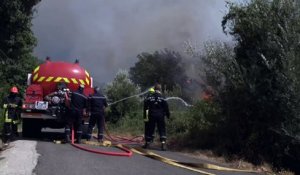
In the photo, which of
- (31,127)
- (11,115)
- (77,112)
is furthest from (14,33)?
(77,112)

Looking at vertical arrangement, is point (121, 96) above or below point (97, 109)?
above

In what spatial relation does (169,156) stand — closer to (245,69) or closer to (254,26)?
(245,69)

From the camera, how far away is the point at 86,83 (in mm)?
16594

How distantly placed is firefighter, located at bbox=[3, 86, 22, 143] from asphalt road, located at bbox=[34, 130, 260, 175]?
2963 mm

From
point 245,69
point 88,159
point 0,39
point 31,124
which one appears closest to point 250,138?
point 245,69

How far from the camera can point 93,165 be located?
1011 cm

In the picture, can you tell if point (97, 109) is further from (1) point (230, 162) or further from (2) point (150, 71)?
(2) point (150, 71)

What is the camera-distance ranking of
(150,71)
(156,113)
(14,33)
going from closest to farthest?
(156,113)
(14,33)
(150,71)

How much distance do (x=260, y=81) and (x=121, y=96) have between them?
14010mm

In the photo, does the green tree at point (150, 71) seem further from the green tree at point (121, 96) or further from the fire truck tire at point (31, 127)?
the fire truck tire at point (31, 127)

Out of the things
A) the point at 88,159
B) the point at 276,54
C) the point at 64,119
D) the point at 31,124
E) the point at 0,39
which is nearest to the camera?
the point at 88,159

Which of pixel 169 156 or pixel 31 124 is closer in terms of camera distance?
pixel 169 156

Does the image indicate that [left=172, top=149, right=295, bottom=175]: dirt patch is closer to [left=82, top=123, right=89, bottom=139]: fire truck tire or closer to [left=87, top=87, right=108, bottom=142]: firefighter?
[left=87, top=87, right=108, bottom=142]: firefighter

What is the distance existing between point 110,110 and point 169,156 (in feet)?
42.2
